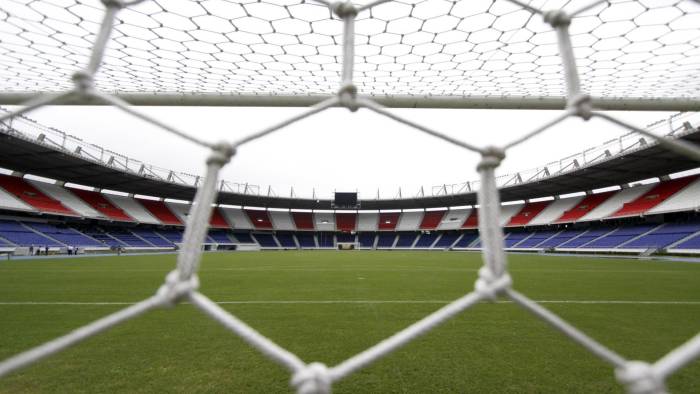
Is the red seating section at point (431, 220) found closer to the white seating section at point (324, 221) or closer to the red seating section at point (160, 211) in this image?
the white seating section at point (324, 221)

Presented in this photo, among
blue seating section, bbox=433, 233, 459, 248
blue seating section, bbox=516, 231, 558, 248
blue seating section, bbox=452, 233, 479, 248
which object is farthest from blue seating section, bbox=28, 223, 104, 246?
blue seating section, bbox=516, 231, 558, 248

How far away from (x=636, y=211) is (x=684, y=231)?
2.94 m

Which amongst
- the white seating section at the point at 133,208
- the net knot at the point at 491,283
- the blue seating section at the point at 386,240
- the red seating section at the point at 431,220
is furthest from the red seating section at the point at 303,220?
the net knot at the point at 491,283

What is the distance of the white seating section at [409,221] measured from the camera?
3494 cm

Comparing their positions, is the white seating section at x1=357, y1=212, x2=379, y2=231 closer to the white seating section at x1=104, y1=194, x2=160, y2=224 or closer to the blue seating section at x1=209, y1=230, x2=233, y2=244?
the blue seating section at x1=209, y1=230, x2=233, y2=244

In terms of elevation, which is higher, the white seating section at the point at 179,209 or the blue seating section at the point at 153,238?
the white seating section at the point at 179,209

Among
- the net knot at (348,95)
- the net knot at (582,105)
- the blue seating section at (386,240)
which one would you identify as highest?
the net knot at (348,95)

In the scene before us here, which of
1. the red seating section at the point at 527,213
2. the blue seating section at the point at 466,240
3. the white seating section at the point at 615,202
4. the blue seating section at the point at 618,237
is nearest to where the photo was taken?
the blue seating section at the point at 618,237

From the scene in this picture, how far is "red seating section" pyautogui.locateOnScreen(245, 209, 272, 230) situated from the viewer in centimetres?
3384

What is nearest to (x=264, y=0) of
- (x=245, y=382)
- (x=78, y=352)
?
(x=245, y=382)

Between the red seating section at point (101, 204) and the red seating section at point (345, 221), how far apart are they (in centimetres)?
2089

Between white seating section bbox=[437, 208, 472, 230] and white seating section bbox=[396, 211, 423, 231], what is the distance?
2.72 metres

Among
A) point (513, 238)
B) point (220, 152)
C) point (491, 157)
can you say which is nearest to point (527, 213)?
point (513, 238)

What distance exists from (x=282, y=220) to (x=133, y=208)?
14.4 m
